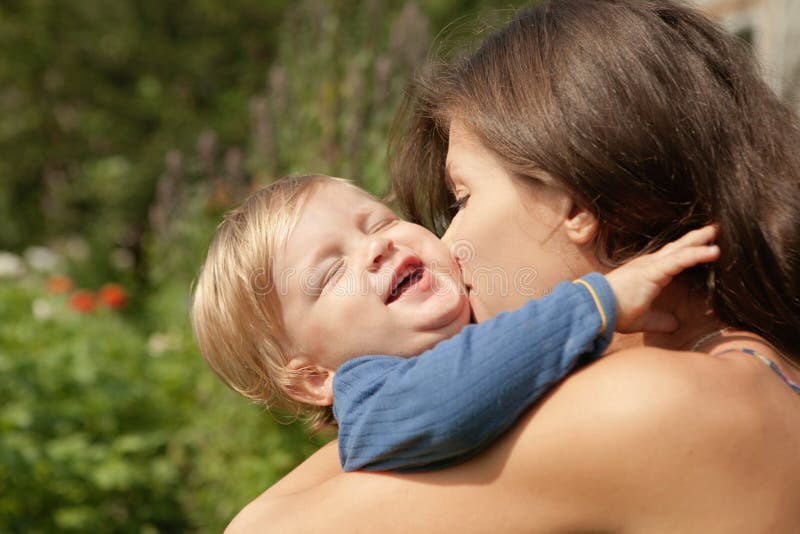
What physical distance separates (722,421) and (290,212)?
1061mm

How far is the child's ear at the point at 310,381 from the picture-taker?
6.23 ft

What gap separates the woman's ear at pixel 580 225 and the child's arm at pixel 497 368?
0.16 metres

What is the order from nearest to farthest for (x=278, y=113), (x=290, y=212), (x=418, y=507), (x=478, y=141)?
1. (x=418, y=507)
2. (x=478, y=141)
3. (x=290, y=212)
4. (x=278, y=113)

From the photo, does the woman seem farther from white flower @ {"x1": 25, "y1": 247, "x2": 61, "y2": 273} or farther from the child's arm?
white flower @ {"x1": 25, "y1": 247, "x2": 61, "y2": 273}

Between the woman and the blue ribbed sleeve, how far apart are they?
0.04m

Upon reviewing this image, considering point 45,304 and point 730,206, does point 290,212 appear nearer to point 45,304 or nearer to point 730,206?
point 730,206

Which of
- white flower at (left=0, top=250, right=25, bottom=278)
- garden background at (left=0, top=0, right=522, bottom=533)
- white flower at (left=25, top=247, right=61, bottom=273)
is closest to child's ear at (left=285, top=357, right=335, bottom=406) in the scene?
garden background at (left=0, top=0, right=522, bottom=533)

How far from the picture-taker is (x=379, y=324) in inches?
70.0

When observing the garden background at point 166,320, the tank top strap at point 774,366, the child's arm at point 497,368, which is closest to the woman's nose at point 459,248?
the child's arm at point 497,368

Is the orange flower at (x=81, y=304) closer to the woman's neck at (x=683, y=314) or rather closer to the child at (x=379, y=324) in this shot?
the child at (x=379, y=324)

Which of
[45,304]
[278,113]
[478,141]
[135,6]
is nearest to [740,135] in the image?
[478,141]

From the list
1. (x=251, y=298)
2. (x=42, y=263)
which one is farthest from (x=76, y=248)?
(x=251, y=298)

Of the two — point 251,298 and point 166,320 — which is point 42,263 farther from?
point 251,298

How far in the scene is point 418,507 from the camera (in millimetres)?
1402
